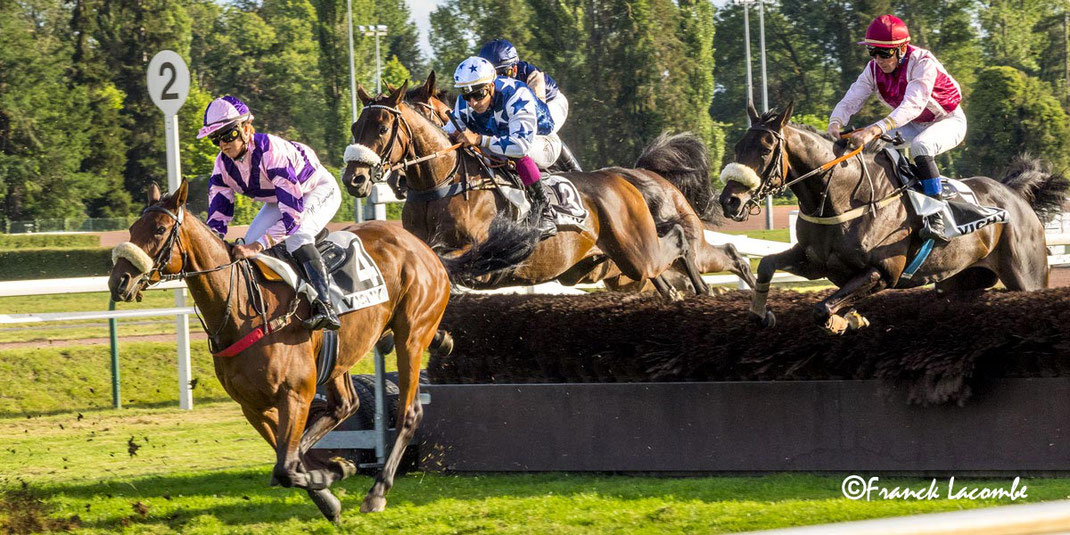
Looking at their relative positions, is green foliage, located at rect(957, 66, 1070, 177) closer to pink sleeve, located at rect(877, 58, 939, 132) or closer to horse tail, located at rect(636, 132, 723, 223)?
horse tail, located at rect(636, 132, 723, 223)

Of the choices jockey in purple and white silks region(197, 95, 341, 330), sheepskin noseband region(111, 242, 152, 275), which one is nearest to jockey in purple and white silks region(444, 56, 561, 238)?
jockey in purple and white silks region(197, 95, 341, 330)

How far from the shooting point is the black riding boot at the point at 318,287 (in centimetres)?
485

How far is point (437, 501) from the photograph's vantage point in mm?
5309

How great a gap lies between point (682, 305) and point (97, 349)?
6668mm

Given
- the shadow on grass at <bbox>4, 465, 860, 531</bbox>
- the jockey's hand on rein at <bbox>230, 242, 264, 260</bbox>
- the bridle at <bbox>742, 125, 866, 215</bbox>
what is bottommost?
the shadow on grass at <bbox>4, 465, 860, 531</bbox>

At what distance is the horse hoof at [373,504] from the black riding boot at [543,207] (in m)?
2.03

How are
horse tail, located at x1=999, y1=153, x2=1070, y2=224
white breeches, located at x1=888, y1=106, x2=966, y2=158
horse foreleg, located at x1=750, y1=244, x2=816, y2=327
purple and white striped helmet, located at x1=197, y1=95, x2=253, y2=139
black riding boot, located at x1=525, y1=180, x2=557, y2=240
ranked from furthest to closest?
horse tail, located at x1=999, y1=153, x2=1070, y2=224 < black riding boot, located at x1=525, y1=180, x2=557, y2=240 < white breeches, located at x1=888, y1=106, x2=966, y2=158 < horse foreleg, located at x1=750, y1=244, x2=816, y2=327 < purple and white striped helmet, located at x1=197, y1=95, x2=253, y2=139

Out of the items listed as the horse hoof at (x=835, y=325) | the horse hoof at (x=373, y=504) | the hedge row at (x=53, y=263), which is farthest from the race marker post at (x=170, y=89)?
the hedge row at (x=53, y=263)

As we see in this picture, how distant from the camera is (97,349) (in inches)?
427

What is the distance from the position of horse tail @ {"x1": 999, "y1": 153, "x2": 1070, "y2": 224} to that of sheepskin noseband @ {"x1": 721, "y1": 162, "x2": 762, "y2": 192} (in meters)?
2.16

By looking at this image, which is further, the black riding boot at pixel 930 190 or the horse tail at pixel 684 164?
the horse tail at pixel 684 164

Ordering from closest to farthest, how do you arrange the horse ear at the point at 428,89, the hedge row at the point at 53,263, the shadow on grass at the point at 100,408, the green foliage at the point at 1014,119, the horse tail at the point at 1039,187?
Answer: the horse tail at the point at 1039,187 < the horse ear at the point at 428,89 < the shadow on grass at the point at 100,408 < the hedge row at the point at 53,263 < the green foliage at the point at 1014,119

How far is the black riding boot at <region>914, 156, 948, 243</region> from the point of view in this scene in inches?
236

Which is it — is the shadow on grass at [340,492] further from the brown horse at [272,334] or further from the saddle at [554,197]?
the saddle at [554,197]
